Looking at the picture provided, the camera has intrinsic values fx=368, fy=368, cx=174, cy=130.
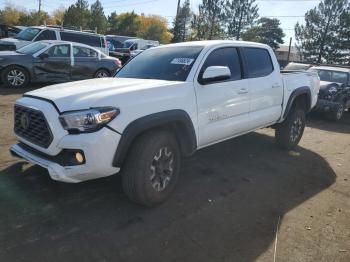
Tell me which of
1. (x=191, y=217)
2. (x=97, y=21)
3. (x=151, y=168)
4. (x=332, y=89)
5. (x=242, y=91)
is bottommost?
(x=191, y=217)

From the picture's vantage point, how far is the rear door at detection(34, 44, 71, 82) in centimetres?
1143

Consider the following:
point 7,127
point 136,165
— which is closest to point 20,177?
point 136,165

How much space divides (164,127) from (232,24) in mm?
56267

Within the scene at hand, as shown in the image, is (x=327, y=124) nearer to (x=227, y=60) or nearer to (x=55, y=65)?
(x=227, y=60)

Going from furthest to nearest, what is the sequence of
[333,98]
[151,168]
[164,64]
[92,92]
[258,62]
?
1. [333,98]
2. [258,62]
3. [164,64]
4. [151,168]
5. [92,92]

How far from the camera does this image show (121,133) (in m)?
3.53

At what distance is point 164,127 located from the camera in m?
4.10

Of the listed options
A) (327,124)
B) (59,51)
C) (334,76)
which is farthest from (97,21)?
(327,124)

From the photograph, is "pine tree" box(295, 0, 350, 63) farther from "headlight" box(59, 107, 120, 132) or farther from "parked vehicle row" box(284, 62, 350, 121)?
"headlight" box(59, 107, 120, 132)

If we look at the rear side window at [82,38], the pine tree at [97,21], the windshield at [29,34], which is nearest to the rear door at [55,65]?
the rear side window at [82,38]

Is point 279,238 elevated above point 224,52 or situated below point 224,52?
below

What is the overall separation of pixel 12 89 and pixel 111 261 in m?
9.31

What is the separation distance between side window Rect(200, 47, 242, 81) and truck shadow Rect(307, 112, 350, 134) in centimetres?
510

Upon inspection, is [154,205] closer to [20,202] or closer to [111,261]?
[111,261]
